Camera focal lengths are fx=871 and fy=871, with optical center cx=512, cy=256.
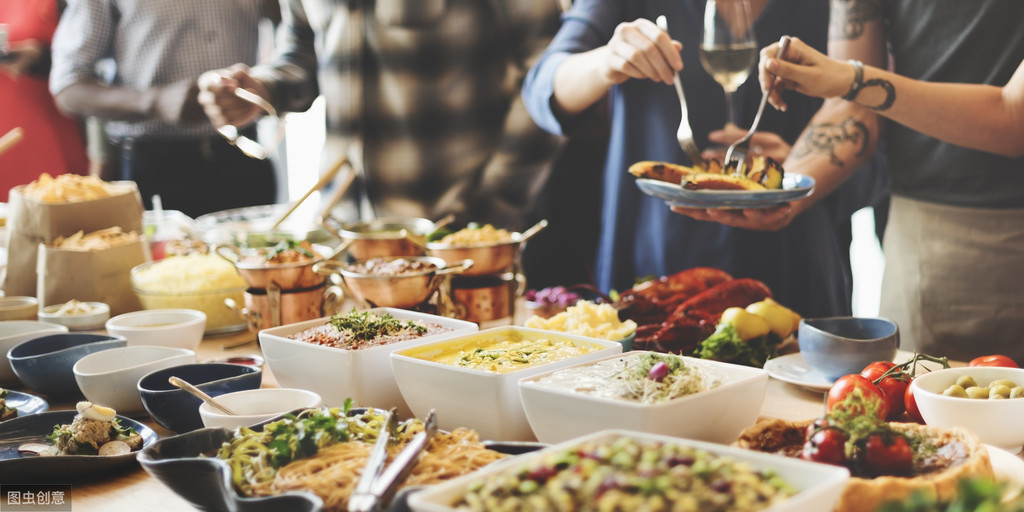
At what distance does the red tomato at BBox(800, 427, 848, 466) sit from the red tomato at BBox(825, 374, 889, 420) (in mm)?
287

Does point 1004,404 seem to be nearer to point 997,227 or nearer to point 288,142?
point 997,227

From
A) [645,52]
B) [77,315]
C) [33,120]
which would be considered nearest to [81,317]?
[77,315]

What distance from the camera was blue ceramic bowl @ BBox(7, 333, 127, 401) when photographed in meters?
1.88

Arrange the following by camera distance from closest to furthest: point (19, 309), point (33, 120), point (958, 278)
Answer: point (19, 309) < point (958, 278) < point (33, 120)

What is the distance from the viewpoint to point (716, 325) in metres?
2.16

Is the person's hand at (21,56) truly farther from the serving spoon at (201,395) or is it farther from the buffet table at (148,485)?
the serving spoon at (201,395)

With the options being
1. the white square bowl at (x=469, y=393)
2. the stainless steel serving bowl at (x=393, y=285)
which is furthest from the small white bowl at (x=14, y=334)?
the white square bowl at (x=469, y=393)

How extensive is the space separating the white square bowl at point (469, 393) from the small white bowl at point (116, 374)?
0.56 m

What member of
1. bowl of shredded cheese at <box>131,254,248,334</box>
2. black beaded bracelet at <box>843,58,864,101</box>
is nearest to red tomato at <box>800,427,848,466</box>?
black beaded bracelet at <box>843,58,864,101</box>

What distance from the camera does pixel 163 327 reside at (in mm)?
2168

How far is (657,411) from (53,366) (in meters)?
1.35

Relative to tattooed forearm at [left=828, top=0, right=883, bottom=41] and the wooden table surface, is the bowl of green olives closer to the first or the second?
the wooden table surface

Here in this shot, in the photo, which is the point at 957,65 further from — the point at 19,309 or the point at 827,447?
the point at 19,309

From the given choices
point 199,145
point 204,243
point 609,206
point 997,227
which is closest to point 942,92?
point 997,227
